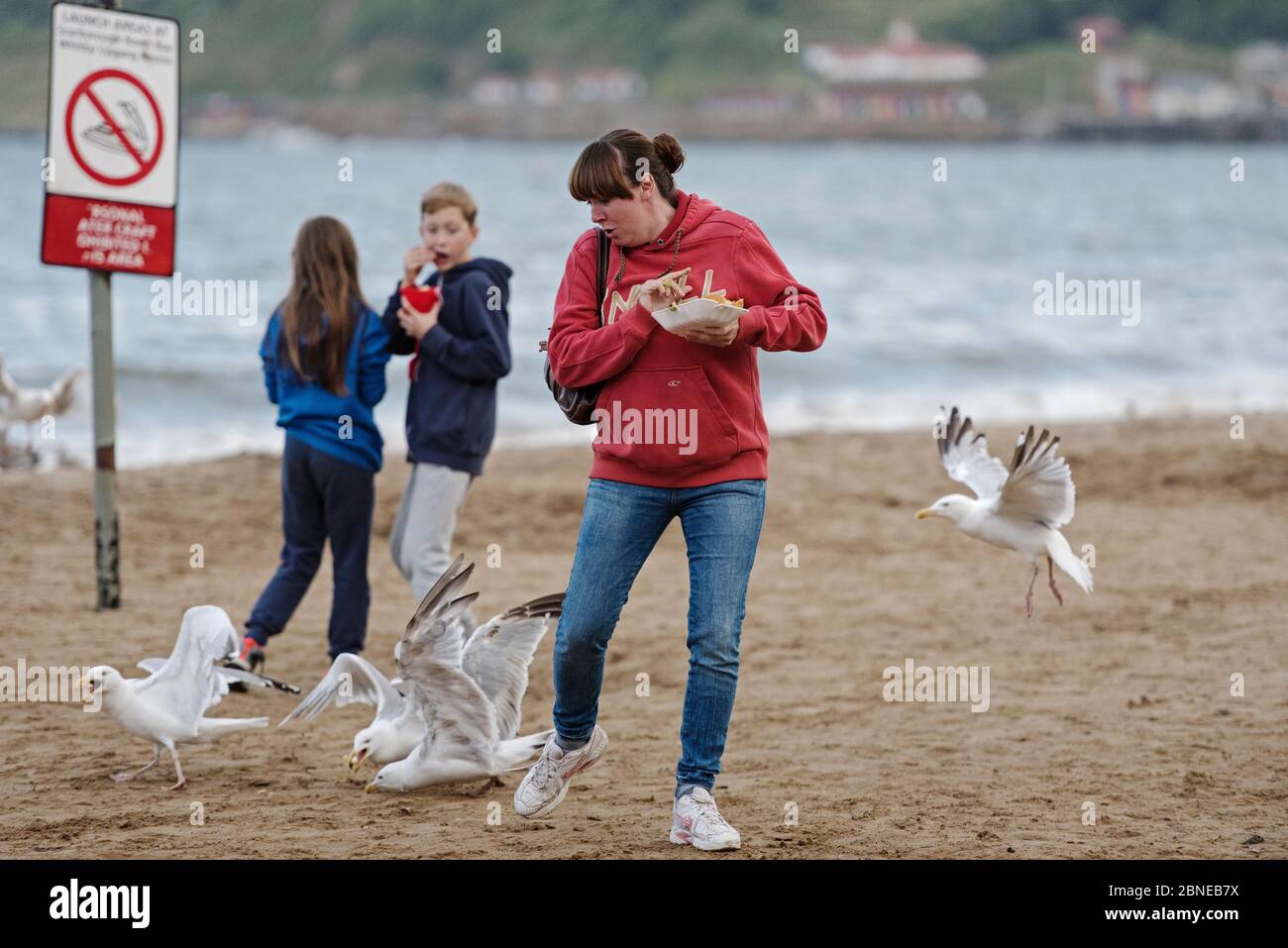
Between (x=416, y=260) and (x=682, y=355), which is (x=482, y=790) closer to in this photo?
(x=682, y=355)

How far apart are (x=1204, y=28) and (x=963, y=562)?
13279cm

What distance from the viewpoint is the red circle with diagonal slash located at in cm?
743

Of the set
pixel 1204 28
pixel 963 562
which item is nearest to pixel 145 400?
pixel 963 562

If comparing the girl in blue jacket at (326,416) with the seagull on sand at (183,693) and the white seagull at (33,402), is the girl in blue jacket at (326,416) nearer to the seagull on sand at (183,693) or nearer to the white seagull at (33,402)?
the seagull on sand at (183,693)

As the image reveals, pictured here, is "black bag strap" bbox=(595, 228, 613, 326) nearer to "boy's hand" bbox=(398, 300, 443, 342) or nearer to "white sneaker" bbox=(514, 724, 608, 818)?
"white sneaker" bbox=(514, 724, 608, 818)

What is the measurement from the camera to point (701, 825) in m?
4.40

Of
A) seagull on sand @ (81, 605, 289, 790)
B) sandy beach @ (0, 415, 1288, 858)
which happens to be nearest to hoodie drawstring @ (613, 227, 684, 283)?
sandy beach @ (0, 415, 1288, 858)

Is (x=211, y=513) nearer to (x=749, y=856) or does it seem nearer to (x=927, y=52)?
(x=749, y=856)

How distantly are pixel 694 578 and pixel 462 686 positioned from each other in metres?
1.05

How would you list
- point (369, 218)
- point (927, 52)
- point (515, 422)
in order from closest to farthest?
point (515, 422) < point (369, 218) < point (927, 52)

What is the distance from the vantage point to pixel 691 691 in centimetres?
438

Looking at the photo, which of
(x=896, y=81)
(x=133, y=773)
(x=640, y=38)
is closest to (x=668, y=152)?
(x=133, y=773)

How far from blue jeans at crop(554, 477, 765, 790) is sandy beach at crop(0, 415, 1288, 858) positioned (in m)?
0.43

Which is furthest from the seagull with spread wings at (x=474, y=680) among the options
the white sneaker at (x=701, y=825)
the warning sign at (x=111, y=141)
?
the warning sign at (x=111, y=141)
